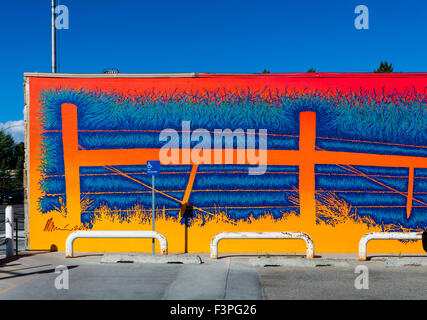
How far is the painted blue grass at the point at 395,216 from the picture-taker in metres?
11.6

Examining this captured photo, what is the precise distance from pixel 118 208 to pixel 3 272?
11.3ft

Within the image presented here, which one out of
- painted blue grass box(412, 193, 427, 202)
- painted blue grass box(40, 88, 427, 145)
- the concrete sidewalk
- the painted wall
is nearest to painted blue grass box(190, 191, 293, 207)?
the painted wall

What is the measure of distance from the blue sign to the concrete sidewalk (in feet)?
7.94

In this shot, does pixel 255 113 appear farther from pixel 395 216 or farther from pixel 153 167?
pixel 395 216

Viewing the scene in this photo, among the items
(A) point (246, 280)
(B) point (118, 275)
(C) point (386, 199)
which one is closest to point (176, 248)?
(B) point (118, 275)

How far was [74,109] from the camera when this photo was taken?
11734 millimetres

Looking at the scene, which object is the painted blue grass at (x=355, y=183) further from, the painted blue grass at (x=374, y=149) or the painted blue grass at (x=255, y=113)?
the painted blue grass at (x=255, y=113)

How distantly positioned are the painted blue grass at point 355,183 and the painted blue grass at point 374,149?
0.80m

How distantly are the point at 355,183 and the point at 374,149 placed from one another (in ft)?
3.77

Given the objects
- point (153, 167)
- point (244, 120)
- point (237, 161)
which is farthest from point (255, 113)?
point (153, 167)

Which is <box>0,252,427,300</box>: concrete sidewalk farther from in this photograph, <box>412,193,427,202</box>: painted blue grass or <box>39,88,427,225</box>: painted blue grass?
<box>39,88,427,225</box>: painted blue grass

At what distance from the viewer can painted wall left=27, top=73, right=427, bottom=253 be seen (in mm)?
11602

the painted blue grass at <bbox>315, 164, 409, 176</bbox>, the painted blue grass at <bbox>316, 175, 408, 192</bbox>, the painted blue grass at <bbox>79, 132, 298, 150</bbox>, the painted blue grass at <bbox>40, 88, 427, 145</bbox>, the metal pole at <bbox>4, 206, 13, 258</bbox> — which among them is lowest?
the metal pole at <bbox>4, 206, 13, 258</bbox>

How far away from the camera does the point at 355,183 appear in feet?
38.1
